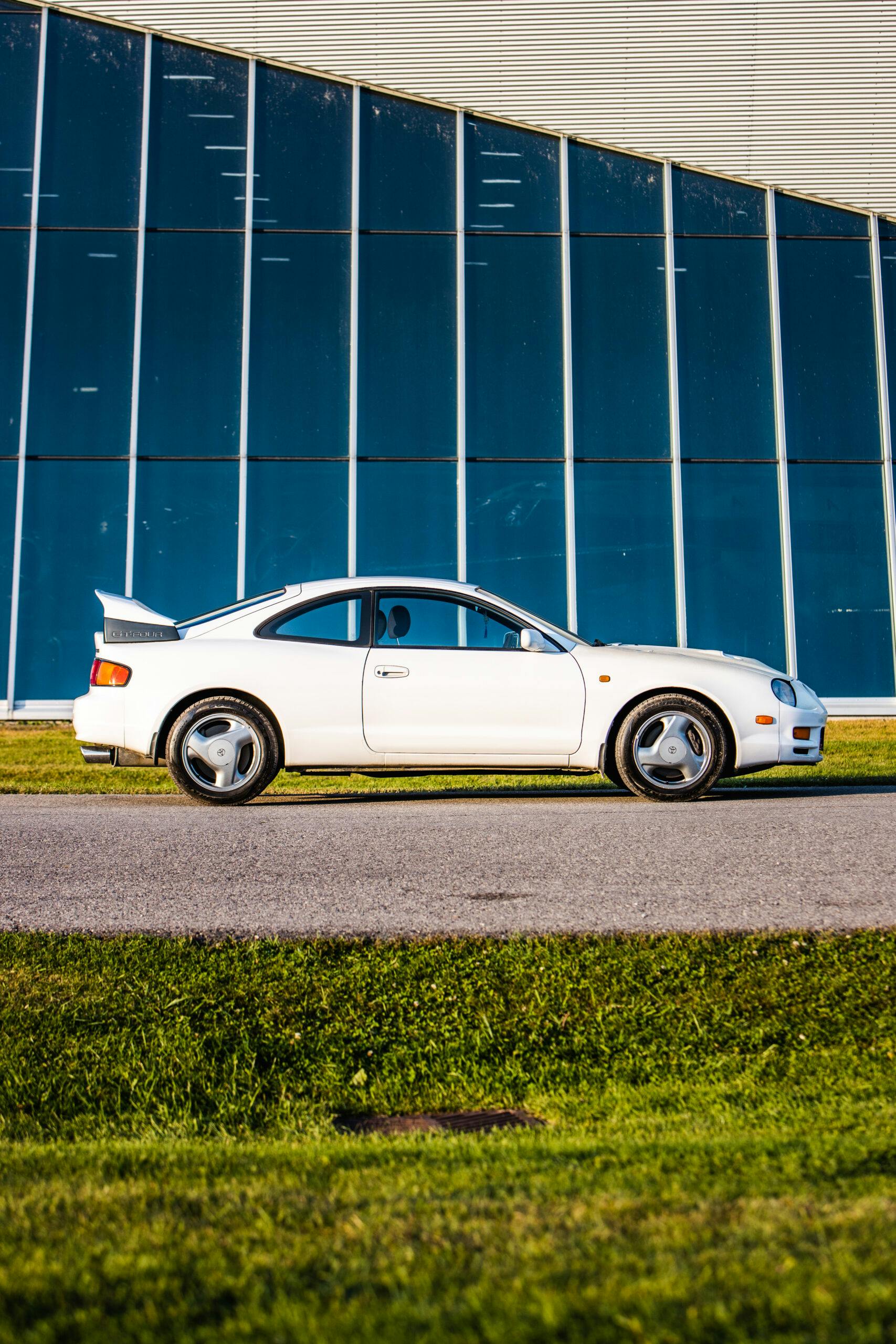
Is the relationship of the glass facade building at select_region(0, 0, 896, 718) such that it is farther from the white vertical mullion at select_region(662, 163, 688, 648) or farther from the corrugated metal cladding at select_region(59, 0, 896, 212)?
the corrugated metal cladding at select_region(59, 0, 896, 212)

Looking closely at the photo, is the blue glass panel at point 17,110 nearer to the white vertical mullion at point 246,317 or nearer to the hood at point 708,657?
the white vertical mullion at point 246,317

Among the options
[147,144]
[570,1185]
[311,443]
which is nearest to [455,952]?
[570,1185]

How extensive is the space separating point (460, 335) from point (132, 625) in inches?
370

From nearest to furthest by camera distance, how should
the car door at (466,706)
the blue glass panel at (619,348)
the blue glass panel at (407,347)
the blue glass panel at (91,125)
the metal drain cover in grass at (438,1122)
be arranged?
the metal drain cover in grass at (438,1122), the car door at (466,706), the blue glass panel at (407,347), the blue glass panel at (619,348), the blue glass panel at (91,125)

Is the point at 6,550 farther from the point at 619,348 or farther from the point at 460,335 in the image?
the point at 619,348

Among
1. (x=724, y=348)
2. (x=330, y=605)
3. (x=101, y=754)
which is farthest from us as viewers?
(x=724, y=348)

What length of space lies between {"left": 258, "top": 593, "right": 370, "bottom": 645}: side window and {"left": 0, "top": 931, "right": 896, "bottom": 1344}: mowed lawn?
377 cm

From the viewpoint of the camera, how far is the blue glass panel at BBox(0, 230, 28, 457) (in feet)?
50.2

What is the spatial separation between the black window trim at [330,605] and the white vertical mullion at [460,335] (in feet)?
23.9

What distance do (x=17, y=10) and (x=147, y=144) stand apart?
2.88 m

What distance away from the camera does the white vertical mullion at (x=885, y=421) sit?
15.6 meters

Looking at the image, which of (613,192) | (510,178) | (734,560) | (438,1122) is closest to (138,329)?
(510,178)

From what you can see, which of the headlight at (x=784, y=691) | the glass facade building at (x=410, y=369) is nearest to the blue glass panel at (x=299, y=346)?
the glass facade building at (x=410, y=369)

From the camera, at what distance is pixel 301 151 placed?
53.2 feet
